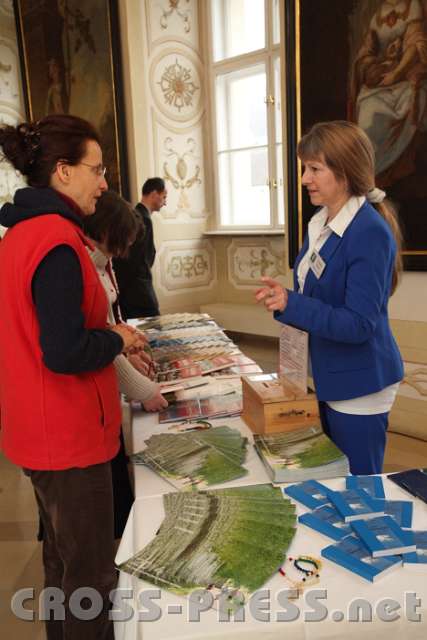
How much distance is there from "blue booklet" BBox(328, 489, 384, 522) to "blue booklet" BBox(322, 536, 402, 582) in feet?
0.19

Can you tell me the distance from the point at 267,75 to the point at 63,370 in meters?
5.45

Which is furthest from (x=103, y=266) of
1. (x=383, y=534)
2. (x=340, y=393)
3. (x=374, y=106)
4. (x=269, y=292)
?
(x=374, y=106)

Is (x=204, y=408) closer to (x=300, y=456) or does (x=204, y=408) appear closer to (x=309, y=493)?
(x=300, y=456)

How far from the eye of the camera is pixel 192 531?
1.21 meters

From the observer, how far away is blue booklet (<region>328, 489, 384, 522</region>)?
120 cm

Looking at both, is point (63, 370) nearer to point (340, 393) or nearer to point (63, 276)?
point (63, 276)

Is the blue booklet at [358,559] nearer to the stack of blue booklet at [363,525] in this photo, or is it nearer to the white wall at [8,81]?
the stack of blue booklet at [363,525]

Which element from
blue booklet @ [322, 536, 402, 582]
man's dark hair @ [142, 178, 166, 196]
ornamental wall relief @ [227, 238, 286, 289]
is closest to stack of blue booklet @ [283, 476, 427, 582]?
blue booklet @ [322, 536, 402, 582]

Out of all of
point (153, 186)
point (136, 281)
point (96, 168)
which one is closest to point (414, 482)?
point (96, 168)

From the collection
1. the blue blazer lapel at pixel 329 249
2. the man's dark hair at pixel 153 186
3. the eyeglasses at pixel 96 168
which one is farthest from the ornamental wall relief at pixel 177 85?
the eyeglasses at pixel 96 168

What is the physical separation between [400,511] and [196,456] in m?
0.59

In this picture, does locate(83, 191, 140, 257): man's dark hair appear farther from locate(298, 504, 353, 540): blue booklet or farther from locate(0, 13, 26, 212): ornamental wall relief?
locate(0, 13, 26, 212): ornamental wall relief

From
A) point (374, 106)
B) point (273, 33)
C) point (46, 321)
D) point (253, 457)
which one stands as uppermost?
point (273, 33)

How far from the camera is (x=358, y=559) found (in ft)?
3.58
